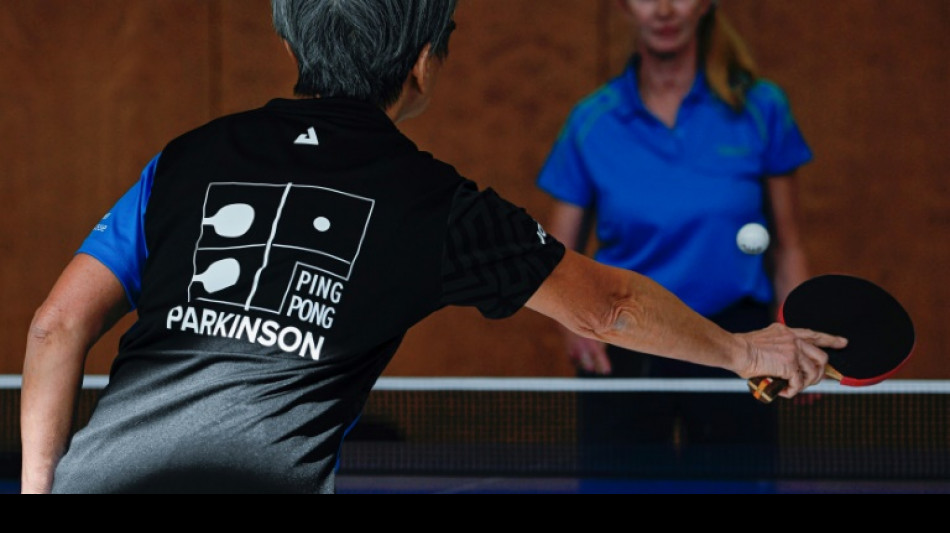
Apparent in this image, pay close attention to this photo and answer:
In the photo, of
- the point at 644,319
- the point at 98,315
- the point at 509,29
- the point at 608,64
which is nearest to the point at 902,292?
the point at 608,64

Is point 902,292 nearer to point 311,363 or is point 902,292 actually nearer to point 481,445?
point 481,445

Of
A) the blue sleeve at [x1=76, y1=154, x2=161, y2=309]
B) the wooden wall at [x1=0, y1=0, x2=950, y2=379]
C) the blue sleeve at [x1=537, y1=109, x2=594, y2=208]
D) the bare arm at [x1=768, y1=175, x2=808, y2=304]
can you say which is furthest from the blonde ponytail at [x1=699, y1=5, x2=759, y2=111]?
the blue sleeve at [x1=76, y1=154, x2=161, y2=309]

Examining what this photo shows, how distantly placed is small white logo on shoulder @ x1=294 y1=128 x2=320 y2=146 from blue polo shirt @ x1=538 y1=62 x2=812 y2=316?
3.23 metres

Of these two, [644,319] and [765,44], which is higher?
[765,44]

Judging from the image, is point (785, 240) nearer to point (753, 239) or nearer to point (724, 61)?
point (753, 239)

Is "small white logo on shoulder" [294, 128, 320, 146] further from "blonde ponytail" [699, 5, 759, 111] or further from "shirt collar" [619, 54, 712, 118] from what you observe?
"blonde ponytail" [699, 5, 759, 111]

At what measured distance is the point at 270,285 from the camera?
148 cm

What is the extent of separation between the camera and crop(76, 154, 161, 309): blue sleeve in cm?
162

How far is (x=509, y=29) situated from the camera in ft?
22.4

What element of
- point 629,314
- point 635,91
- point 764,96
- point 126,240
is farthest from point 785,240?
point 126,240

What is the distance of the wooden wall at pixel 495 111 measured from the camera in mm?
6590
